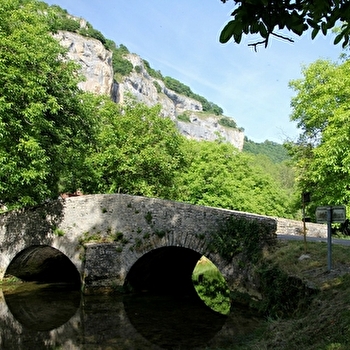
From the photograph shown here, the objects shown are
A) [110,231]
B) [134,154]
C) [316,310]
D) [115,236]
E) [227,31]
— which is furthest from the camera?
[134,154]

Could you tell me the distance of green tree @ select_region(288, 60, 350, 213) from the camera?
49.2 ft

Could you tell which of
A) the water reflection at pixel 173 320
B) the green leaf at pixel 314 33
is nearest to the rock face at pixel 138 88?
the water reflection at pixel 173 320

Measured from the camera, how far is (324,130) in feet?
55.1

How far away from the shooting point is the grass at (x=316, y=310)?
4.59 metres

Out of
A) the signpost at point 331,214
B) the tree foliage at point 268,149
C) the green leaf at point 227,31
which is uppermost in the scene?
the tree foliage at point 268,149

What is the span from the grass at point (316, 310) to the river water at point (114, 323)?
1.48m

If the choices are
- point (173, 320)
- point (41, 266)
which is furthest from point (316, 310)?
point (41, 266)

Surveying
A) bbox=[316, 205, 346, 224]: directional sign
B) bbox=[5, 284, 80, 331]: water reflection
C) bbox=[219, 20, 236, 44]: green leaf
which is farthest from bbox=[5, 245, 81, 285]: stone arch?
bbox=[219, 20, 236, 44]: green leaf

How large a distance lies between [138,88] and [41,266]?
263ft

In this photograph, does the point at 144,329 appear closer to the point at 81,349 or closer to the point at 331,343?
the point at 81,349

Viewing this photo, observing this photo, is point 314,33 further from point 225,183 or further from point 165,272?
point 225,183

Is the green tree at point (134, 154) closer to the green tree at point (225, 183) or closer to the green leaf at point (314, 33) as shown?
the green tree at point (225, 183)

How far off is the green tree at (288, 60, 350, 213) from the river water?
759 centimetres

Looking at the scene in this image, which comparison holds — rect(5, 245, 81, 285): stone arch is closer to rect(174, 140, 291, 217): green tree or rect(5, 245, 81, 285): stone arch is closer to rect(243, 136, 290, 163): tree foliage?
rect(174, 140, 291, 217): green tree
